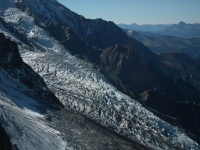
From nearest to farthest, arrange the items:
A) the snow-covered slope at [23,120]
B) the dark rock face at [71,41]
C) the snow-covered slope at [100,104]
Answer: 1. the snow-covered slope at [23,120]
2. the snow-covered slope at [100,104]
3. the dark rock face at [71,41]

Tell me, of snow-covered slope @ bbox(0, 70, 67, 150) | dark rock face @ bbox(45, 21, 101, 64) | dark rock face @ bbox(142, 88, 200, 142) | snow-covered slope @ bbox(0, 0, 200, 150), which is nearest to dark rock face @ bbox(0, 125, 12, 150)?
snow-covered slope @ bbox(0, 70, 67, 150)

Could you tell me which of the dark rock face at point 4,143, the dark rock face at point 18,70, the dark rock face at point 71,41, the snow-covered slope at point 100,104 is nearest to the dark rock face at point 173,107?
the snow-covered slope at point 100,104

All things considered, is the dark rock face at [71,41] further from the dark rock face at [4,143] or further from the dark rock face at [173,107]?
the dark rock face at [4,143]

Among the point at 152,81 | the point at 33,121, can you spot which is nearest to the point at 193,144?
the point at 33,121

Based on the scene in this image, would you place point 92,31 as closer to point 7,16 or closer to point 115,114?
point 7,16

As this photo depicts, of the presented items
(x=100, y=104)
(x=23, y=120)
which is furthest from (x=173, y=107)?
(x=23, y=120)

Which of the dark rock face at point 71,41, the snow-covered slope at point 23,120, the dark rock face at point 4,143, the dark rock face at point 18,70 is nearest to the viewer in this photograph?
the dark rock face at point 4,143

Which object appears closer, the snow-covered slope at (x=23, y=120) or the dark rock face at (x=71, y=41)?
the snow-covered slope at (x=23, y=120)

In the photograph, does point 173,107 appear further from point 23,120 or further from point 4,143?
point 4,143
